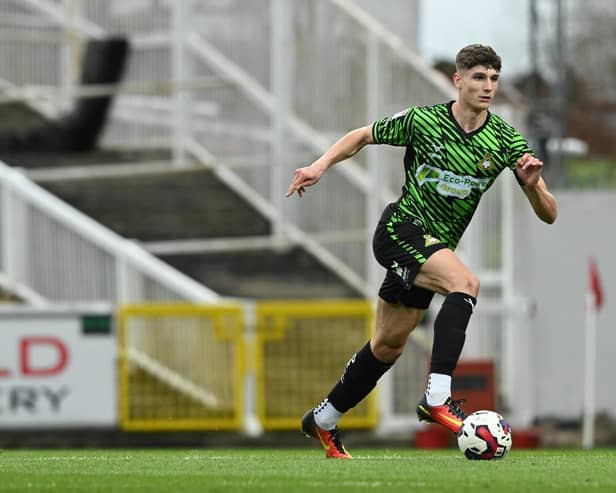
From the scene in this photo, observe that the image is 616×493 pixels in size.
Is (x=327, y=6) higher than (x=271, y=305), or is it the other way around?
(x=327, y=6)

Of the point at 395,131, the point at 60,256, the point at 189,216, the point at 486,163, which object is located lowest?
the point at 60,256

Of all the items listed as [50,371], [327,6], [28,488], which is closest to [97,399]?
[50,371]

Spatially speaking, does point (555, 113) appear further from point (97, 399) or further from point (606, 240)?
point (97, 399)

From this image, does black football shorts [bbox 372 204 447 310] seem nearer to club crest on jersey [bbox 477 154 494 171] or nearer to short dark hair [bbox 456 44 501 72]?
club crest on jersey [bbox 477 154 494 171]

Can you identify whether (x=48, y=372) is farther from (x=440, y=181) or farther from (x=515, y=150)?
(x=515, y=150)

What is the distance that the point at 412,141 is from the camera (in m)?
9.85

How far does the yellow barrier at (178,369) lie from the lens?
18141mm

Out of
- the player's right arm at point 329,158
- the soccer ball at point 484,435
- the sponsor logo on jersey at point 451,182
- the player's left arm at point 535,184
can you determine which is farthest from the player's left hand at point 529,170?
the soccer ball at point 484,435

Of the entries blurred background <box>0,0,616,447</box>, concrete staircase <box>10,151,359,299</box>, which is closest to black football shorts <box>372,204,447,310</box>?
blurred background <box>0,0,616,447</box>

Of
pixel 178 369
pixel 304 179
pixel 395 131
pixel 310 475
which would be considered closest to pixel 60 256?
pixel 178 369

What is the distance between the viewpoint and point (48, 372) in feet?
58.5

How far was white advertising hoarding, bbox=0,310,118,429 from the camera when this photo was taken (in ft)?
58.3

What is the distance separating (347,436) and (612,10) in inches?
1263

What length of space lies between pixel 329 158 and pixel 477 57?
95 cm
